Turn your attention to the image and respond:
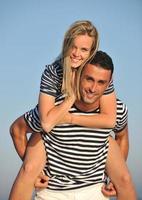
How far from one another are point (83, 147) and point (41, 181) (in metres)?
0.71

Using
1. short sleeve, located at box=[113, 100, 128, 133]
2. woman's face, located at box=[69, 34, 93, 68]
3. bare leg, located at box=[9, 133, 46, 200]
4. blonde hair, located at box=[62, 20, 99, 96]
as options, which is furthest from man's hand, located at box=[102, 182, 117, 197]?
woman's face, located at box=[69, 34, 93, 68]

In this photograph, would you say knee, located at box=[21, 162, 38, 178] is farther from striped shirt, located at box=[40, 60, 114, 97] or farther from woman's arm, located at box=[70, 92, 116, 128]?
striped shirt, located at box=[40, 60, 114, 97]

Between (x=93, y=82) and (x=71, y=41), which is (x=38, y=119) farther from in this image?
(x=71, y=41)

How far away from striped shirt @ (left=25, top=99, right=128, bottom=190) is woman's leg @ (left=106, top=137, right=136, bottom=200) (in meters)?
0.09

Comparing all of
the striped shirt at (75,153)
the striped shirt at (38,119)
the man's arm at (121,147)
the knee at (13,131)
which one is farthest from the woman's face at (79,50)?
the knee at (13,131)

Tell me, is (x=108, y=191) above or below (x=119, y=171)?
below

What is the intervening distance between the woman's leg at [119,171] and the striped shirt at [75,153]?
87 mm

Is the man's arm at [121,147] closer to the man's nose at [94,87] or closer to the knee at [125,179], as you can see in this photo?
the knee at [125,179]

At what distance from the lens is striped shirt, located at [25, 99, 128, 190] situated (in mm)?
6505

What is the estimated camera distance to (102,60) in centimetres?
629

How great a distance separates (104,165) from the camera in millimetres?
6875

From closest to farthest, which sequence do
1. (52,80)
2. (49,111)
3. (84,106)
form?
1. (49,111)
2. (52,80)
3. (84,106)

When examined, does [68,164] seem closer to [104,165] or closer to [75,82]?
[104,165]

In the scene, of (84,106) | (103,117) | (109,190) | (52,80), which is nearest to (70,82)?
(52,80)
